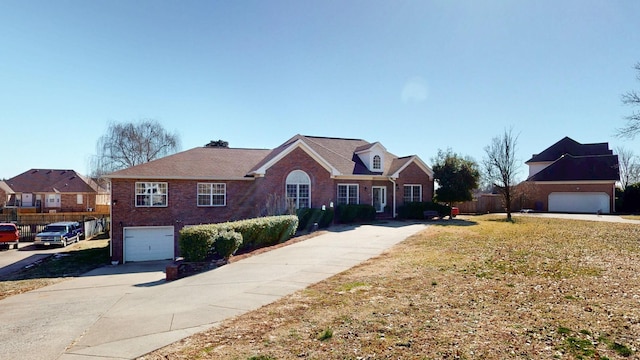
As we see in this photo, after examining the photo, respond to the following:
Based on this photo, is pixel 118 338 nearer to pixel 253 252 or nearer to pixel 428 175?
pixel 253 252

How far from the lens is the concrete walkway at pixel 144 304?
6.45m

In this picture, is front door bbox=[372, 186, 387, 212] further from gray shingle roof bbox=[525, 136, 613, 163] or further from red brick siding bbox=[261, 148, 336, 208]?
gray shingle roof bbox=[525, 136, 613, 163]

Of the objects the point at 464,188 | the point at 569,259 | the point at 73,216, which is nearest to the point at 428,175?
the point at 464,188

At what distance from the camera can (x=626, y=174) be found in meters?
62.8

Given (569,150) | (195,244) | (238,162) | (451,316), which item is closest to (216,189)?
(238,162)

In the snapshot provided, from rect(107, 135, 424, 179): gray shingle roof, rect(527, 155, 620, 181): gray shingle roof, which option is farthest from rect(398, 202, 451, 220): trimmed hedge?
rect(527, 155, 620, 181): gray shingle roof

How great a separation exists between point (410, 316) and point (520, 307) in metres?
2.25

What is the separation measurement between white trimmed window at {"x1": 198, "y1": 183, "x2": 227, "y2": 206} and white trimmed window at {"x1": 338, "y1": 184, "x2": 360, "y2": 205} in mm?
8313

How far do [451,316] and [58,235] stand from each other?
101ft

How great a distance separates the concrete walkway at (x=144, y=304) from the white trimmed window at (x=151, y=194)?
19.3 feet

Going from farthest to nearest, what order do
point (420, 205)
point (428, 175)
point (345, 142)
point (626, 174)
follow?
point (626, 174), point (345, 142), point (428, 175), point (420, 205)

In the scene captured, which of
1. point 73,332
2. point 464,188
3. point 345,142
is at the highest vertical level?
point 345,142

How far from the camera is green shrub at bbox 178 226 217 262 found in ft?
44.6

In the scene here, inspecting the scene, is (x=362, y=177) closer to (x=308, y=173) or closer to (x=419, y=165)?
(x=308, y=173)
